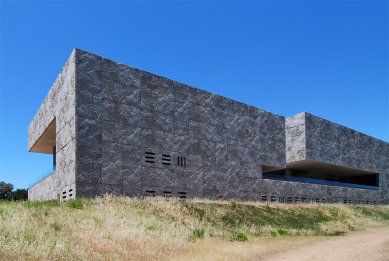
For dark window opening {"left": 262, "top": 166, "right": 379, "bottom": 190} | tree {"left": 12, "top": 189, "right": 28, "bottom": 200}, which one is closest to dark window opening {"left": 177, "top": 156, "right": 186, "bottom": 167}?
dark window opening {"left": 262, "top": 166, "right": 379, "bottom": 190}

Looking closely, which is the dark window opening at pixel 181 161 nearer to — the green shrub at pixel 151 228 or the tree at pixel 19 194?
the green shrub at pixel 151 228

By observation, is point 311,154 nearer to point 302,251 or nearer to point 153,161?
point 153,161

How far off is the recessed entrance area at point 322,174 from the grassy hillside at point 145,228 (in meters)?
11.5

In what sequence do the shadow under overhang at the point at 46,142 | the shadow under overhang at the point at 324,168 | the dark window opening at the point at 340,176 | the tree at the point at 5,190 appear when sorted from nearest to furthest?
the shadow under overhang at the point at 46,142 → the shadow under overhang at the point at 324,168 → the dark window opening at the point at 340,176 → the tree at the point at 5,190

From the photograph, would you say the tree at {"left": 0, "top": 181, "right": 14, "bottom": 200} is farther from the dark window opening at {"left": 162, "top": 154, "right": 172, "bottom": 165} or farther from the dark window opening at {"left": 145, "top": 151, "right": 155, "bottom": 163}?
the dark window opening at {"left": 145, "top": 151, "right": 155, "bottom": 163}

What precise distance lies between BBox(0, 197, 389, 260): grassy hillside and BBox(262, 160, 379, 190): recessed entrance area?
37.8 ft

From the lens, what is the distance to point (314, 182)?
164ft

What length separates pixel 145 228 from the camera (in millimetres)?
20266

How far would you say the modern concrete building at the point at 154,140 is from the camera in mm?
28422

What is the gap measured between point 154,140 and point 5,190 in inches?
2268

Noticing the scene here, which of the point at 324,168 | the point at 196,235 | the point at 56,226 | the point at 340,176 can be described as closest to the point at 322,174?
the point at 324,168

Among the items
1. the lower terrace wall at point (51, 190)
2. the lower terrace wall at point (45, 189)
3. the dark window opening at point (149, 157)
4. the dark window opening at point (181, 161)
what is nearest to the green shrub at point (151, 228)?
the lower terrace wall at point (51, 190)

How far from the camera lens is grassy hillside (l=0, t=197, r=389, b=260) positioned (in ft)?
43.4

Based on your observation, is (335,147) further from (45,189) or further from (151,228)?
(151,228)
